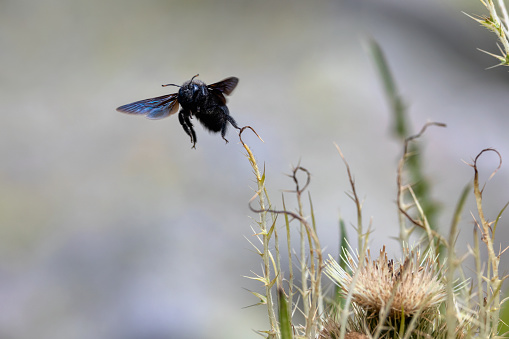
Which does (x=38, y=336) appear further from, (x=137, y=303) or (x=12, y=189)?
(x=12, y=189)

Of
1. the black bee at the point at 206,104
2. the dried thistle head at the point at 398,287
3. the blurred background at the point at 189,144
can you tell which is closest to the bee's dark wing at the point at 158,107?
the black bee at the point at 206,104

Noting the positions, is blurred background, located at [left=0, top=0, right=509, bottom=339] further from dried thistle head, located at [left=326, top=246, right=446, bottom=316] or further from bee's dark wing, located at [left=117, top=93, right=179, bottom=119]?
dried thistle head, located at [left=326, top=246, right=446, bottom=316]

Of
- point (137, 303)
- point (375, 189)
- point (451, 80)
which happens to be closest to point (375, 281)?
point (137, 303)

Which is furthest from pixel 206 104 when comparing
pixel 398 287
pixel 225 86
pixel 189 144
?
pixel 189 144

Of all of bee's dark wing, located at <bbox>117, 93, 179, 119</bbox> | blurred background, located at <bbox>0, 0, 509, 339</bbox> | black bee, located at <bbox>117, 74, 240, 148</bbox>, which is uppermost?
blurred background, located at <bbox>0, 0, 509, 339</bbox>

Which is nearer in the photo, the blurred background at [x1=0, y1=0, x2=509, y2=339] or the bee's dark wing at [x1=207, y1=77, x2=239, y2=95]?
the bee's dark wing at [x1=207, y1=77, x2=239, y2=95]

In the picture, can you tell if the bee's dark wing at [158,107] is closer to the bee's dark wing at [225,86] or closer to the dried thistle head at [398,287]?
the bee's dark wing at [225,86]

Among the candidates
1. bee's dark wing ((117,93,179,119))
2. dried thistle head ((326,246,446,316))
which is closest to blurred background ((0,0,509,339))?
bee's dark wing ((117,93,179,119))
